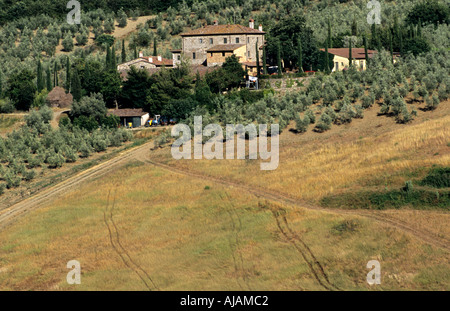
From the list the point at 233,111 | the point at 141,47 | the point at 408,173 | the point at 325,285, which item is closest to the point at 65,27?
the point at 141,47

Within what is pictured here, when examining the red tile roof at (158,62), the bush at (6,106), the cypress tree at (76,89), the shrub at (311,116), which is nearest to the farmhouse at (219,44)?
the red tile roof at (158,62)

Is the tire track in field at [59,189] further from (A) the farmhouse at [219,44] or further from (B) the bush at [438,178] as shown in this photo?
(A) the farmhouse at [219,44]

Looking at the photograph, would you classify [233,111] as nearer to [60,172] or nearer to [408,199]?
[60,172]

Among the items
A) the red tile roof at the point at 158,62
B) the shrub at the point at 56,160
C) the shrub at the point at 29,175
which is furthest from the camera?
the red tile roof at the point at 158,62

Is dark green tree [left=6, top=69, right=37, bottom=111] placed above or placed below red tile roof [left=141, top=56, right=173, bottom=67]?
below

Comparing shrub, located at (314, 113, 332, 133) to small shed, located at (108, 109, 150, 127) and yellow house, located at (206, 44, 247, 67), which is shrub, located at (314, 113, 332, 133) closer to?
small shed, located at (108, 109, 150, 127)

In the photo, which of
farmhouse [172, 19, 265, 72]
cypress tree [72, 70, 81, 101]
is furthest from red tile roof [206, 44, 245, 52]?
cypress tree [72, 70, 81, 101]

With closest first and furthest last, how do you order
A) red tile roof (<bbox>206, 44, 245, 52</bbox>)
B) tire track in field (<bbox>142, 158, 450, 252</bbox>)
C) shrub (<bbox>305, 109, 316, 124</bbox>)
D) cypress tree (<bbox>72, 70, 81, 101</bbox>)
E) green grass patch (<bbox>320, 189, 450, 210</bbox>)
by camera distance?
tire track in field (<bbox>142, 158, 450, 252</bbox>) → green grass patch (<bbox>320, 189, 450, 210</bbox>) → shrub (<bbox>305, 109, 316, 124</bbox>) → cypress tree (<bbox>72, 70, 81, 101</bbox>) → red tile roof (<bbox>206, 44, 245, 52</bbox>)
